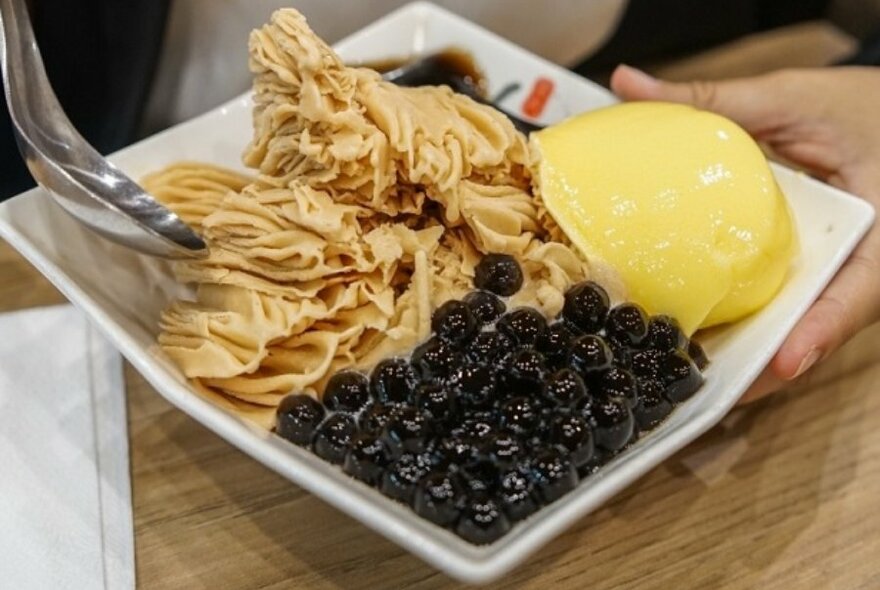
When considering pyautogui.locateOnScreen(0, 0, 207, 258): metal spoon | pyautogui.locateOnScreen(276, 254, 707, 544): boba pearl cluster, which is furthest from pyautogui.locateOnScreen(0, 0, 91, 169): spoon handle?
Answer: pyautogui.locateOnScreen(276, 254, 707, 544): boba pearl cluster

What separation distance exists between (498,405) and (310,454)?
19cm

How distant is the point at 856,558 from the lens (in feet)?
3.61

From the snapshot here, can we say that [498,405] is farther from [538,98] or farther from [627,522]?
[538,98]

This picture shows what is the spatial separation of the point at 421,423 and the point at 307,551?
0.89 feet

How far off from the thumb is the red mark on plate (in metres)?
0.10

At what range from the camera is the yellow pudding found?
111cm

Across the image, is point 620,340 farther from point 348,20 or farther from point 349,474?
point 348,20

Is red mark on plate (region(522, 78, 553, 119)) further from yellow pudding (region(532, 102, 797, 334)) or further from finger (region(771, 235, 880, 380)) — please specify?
finger (region(771, 235, 880, 380))

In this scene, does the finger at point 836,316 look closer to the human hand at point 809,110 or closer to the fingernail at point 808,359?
the fingernail at point 808,359

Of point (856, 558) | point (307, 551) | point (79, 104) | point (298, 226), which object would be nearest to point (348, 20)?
point (79, 104)

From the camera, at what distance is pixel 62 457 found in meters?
1.14

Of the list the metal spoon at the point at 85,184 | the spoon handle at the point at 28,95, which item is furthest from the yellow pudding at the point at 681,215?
the spoon handle at the point at 28,95

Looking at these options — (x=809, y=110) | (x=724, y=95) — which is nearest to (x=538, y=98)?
(x=724, y=95)

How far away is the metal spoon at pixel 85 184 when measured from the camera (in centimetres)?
101
